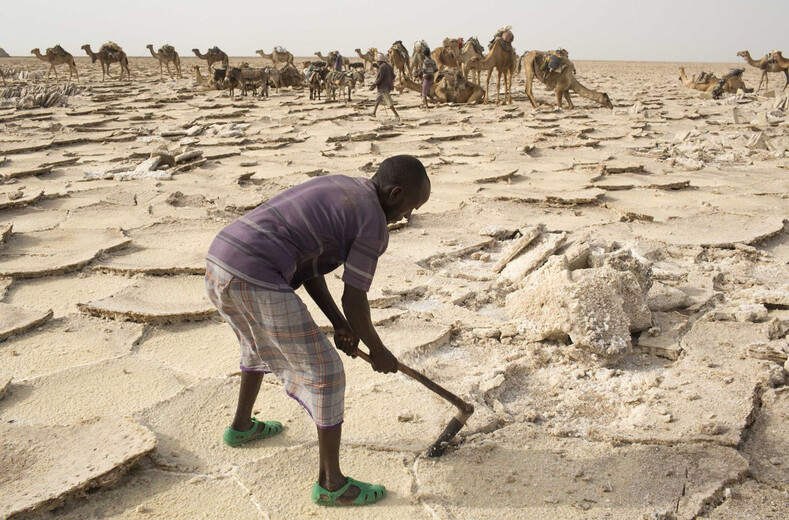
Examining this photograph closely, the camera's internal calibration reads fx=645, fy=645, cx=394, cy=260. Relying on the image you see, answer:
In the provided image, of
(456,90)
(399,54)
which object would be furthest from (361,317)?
(399,54)

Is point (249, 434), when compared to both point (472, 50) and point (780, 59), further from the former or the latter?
point (780, 59)

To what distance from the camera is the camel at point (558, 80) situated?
11789mm

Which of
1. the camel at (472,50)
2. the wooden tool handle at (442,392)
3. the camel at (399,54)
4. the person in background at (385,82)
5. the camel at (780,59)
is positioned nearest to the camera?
the wooden tool handle at (442,392)

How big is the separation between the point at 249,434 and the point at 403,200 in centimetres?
93

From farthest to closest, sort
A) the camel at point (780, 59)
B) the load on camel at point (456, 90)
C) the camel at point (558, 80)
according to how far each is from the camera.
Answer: the camel at point (780, 59), the load on camel at point (456, 90), the camel at point (558, 80)

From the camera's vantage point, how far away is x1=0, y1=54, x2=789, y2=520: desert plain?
6.06ft

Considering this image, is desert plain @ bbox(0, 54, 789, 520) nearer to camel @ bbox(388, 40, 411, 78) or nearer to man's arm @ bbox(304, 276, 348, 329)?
man's arm @ bbox(304, 276, 348, 329)

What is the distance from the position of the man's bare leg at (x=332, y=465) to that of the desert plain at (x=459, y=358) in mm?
67

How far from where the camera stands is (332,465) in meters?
1.76

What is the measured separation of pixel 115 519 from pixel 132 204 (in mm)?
3855

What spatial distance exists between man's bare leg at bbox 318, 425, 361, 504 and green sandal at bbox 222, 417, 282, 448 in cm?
38

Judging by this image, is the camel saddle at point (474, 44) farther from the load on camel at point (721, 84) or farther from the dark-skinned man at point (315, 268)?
the dark-skinned man at point (315, 268)

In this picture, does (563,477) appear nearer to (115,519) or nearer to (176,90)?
(115,519)

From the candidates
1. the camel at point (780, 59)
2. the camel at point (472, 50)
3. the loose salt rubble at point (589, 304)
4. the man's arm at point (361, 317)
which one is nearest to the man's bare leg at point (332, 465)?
the man's arm at point (361, 317)
